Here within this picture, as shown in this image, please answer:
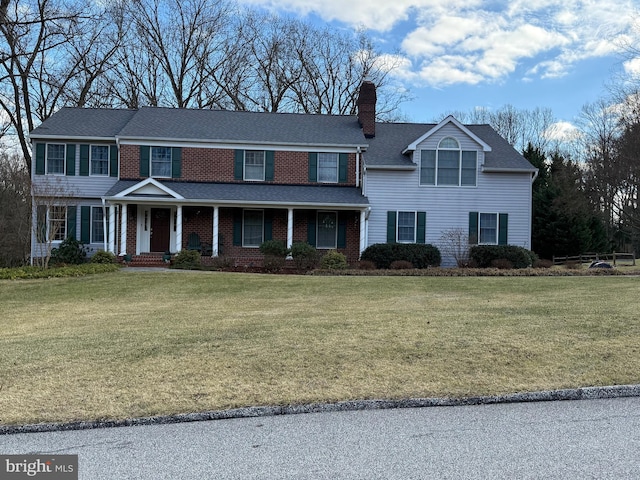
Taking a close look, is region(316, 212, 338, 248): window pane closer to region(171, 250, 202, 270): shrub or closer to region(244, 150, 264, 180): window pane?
region(244, 150, 264, 180): window pane

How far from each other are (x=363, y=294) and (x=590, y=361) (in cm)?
698

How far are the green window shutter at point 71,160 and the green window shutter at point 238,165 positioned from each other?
6.86m

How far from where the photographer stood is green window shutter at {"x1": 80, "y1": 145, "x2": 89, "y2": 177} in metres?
22.9

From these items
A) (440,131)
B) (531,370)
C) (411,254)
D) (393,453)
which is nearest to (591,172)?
(440,131)

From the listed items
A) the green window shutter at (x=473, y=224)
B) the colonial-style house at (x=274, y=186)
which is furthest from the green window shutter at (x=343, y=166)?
the green window shutter at (x=473, y=224)

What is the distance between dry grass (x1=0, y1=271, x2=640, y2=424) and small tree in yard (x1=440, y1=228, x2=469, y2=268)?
8.87 metres

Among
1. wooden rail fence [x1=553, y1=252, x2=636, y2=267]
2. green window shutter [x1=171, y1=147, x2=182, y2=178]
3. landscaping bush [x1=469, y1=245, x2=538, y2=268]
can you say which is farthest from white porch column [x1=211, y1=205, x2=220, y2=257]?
wooden rail fence [x1=553, y1=252, x2=636, y2=267]

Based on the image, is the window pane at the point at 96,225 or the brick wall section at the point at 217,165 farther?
the window pane at the point at 96,225

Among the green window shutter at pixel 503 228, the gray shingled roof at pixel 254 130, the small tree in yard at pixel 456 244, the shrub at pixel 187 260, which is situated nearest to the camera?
the shrub at pixel 187 260

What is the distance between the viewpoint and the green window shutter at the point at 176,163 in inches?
888

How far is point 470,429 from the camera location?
454 centimetres

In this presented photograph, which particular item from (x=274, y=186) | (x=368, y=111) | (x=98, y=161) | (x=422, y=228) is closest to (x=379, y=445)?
(x=422, y=228)

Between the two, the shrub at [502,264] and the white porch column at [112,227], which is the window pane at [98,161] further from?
the shrub at [502,264]

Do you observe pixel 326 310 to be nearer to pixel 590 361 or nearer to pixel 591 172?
pixel 590 361
